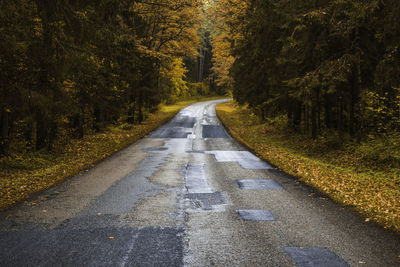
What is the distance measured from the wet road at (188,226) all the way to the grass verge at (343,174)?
0.50 metres

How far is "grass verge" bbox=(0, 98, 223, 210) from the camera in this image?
27.4 feet

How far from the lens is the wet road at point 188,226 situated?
4.59 meters

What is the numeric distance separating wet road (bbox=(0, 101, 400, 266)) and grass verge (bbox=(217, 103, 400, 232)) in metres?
0.50

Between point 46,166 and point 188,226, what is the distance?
8.14 m

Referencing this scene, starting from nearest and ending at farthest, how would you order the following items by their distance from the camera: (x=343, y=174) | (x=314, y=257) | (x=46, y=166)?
(x=314, y=257) < (x=343, y=174) < (x=46, y=166)

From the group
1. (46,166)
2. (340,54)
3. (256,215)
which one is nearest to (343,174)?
(256,215)

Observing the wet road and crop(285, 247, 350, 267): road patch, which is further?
the wet road

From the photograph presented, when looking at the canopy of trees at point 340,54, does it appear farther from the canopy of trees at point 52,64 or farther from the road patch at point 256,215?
the canopy of trees at point 52,64

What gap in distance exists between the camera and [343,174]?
1060 centimetres

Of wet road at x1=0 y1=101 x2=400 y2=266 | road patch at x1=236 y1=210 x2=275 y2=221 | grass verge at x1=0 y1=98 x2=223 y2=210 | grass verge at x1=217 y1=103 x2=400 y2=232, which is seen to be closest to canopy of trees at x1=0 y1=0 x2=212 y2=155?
grass verge at x1=0 y1=98 x2=223 y2=210

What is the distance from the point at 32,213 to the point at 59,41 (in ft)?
16.5

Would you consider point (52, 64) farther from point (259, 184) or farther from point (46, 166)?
point (259, 184)

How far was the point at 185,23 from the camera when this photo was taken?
1067 inches

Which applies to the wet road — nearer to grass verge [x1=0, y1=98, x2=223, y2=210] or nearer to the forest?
grass verge [x1=0, y1=98, x2=223, y2=210]
